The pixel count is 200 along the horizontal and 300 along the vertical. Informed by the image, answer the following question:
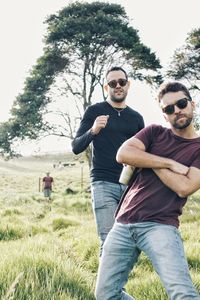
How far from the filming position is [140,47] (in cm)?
2316

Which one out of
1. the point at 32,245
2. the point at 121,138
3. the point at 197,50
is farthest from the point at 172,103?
the point at 197,50

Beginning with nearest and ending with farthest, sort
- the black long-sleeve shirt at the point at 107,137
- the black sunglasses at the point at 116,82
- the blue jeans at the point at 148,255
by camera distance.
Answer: the blue jeans at the point at 148,255 < the black long-sleeve shirt at the point at 107,137 < the black sunglasses at the point at 116,82

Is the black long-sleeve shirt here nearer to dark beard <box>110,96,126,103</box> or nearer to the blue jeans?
dark beard <box>110,96,126,103</box>

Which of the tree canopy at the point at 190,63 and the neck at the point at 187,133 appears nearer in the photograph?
the neck at the point at 187,133

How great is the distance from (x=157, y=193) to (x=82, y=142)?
176cm

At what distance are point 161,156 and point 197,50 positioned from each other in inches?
929

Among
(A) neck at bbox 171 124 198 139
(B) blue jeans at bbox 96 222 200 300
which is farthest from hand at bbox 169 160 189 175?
(B) blue jeans at bbox 96 222 200 300

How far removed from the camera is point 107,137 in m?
5.47

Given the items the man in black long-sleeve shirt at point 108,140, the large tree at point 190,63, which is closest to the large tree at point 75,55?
the large tree at point 190,63

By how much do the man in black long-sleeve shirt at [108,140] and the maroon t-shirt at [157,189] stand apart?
3.82ft

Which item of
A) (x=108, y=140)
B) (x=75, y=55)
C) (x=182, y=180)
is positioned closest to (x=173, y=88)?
(x=182, y=180)

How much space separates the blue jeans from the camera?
327 centimetres

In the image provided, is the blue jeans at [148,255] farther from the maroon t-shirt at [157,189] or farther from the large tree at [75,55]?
the large tree at [75,55]

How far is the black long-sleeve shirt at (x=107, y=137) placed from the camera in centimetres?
536
